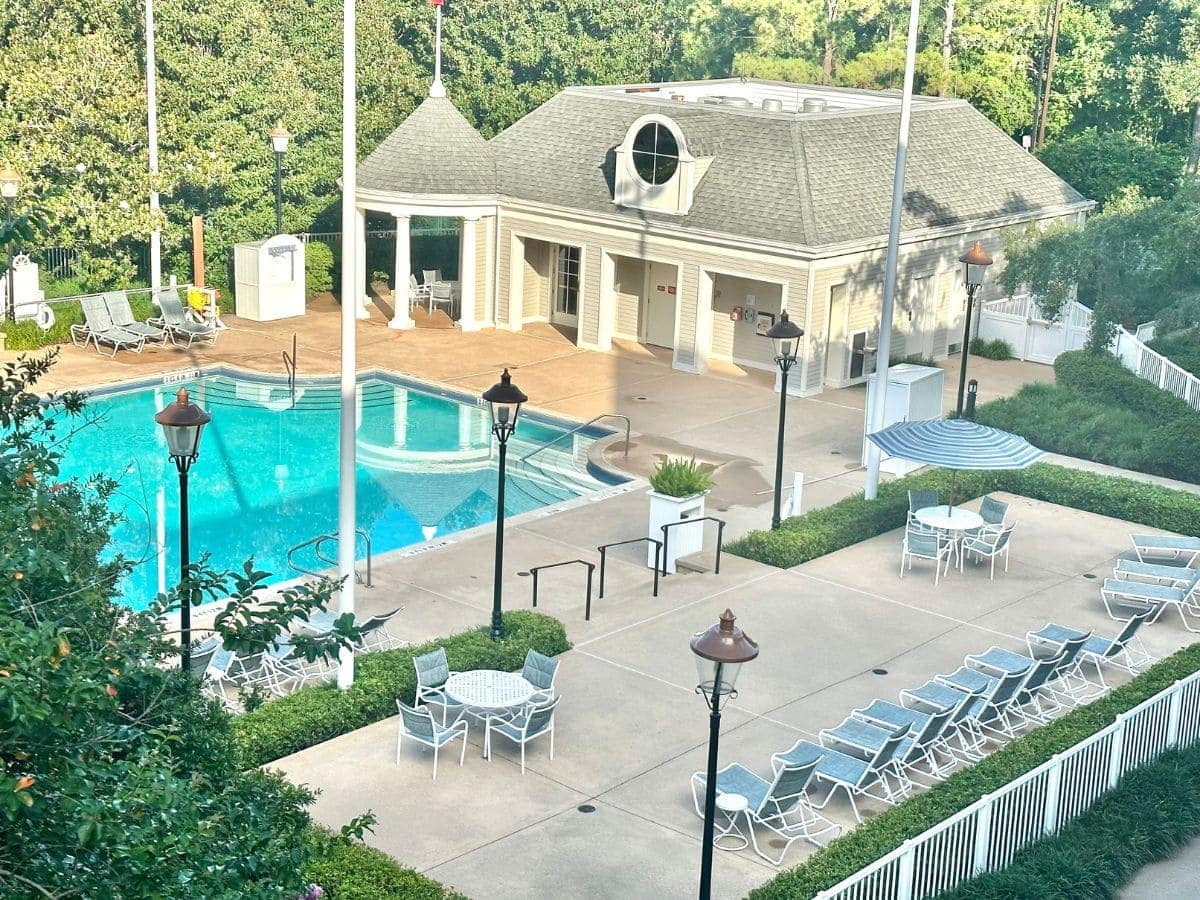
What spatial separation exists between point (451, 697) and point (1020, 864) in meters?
5.37

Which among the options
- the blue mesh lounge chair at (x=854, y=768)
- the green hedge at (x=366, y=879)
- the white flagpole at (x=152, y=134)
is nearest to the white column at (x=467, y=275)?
the white flagpole at (x=152, y=134)

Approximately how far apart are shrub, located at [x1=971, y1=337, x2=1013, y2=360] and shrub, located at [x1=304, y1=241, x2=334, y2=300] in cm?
1418

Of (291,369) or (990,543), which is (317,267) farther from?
(990,543)

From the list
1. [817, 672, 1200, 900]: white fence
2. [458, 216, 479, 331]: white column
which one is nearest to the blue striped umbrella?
[817, 672, 1200, 900]: white fence

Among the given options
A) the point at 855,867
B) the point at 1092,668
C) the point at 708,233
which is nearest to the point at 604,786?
the point at 855,867

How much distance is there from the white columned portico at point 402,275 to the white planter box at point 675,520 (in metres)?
14.3

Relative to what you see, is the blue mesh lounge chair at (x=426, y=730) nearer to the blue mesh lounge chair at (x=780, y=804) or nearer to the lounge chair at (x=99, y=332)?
the blue mesh lounge chair at (x=780, y=804)

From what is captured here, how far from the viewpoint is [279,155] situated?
1399 inches

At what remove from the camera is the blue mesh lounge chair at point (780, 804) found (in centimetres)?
1406

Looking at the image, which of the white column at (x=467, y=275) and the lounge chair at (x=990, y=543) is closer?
the lounge chair at (x=990, y=543)

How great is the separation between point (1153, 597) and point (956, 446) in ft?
9.87

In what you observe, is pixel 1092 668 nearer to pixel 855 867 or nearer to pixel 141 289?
pixel 855 867

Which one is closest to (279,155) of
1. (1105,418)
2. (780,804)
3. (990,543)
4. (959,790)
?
(1105,418)

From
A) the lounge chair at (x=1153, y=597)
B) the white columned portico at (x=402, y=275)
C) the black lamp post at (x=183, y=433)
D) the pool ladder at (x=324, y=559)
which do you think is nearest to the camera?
the black lamp post at (x=183, y=433)
